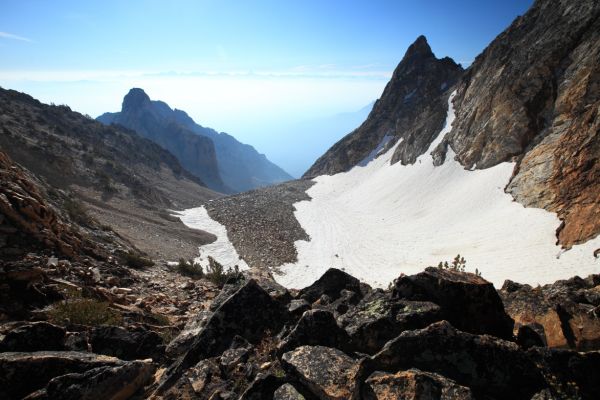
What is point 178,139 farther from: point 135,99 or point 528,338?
point 528,338

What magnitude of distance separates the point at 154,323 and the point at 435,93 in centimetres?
7551

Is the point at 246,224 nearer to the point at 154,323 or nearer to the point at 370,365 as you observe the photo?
the point at 154,323

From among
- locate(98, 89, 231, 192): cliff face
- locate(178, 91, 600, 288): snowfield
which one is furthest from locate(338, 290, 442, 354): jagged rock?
locate(98, 89, 231, 192): cliff face

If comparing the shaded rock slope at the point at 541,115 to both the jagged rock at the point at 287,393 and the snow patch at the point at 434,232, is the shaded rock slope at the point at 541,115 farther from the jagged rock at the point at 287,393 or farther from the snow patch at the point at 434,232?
the jagged rock at the point at 287,393

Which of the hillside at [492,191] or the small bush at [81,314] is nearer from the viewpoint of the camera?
the small bush at [81,314]

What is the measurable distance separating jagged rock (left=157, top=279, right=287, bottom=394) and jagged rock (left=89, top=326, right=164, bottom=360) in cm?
117

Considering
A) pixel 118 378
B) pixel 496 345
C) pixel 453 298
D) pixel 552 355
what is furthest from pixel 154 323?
pixel 552 355

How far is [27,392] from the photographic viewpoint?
499 centimetres

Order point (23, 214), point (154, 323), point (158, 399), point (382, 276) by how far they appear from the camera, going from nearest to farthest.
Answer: point (158, 399)
point (154, 323)
point (23, 214)
point (382, 276)

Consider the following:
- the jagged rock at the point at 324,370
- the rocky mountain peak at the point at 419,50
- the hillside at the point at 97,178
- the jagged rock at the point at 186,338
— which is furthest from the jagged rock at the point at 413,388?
the rocky mountain peak at the point at 419,50

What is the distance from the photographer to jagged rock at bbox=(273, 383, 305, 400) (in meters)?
4.61

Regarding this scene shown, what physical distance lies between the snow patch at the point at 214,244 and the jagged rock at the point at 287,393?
20.9 metres

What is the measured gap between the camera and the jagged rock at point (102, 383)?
4.84 m

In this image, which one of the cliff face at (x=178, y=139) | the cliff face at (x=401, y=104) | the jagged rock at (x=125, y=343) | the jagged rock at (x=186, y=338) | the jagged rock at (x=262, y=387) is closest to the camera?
the jagged rock at (x=262, y=387)
